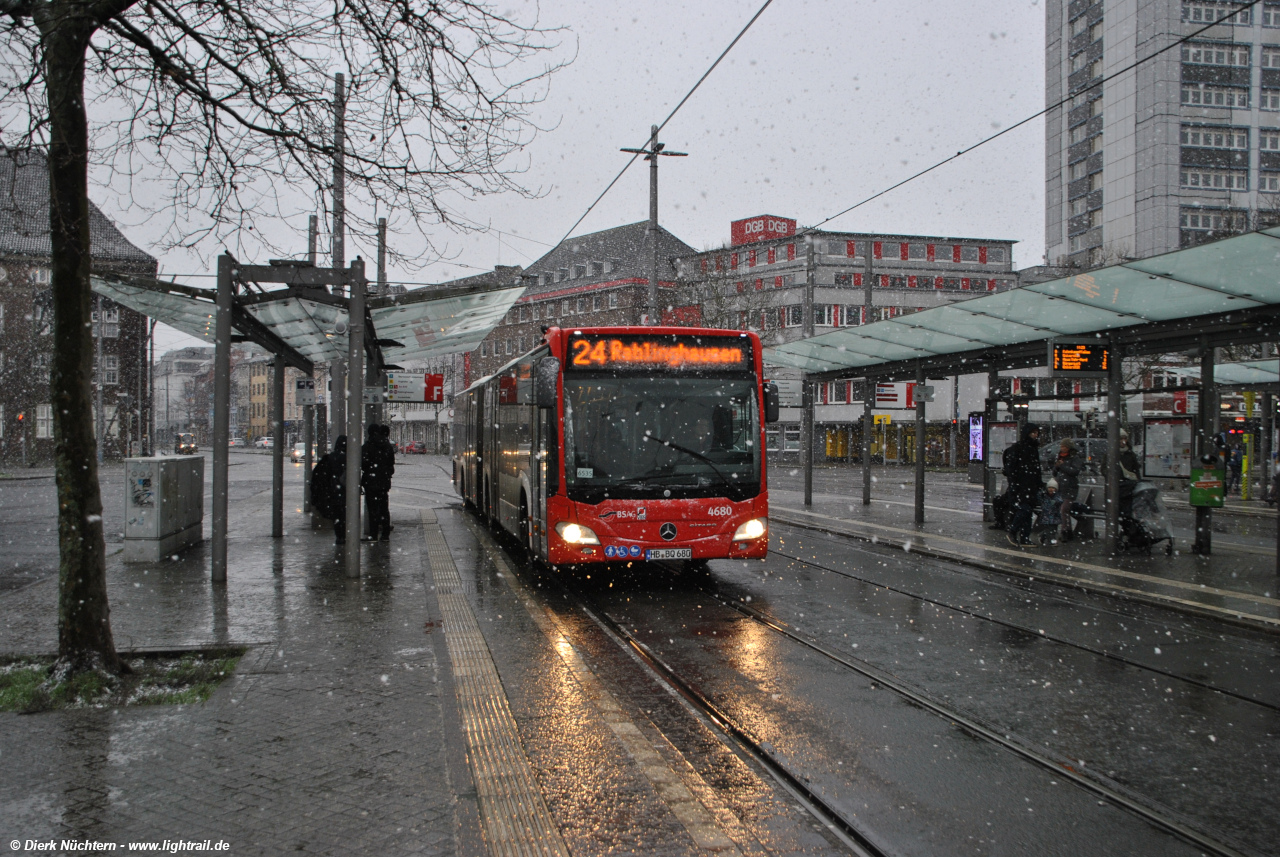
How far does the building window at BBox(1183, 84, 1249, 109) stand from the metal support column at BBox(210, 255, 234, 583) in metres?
70.5

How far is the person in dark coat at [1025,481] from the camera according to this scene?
1430 cm

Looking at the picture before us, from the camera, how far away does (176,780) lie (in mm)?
4410

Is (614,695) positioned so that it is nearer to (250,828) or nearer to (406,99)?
(250,828)

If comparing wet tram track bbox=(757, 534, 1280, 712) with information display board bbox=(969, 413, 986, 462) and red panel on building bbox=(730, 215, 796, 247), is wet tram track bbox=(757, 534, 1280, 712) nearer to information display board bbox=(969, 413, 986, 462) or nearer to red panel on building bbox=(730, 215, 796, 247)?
information display board bbox=(969, 413, 986, 462)

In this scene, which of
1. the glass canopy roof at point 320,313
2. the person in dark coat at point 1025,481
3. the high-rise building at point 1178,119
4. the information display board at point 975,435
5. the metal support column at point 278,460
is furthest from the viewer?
the high-rise building at point 1178,119

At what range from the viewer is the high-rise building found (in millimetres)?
63094

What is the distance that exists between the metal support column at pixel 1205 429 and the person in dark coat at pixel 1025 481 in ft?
6.92

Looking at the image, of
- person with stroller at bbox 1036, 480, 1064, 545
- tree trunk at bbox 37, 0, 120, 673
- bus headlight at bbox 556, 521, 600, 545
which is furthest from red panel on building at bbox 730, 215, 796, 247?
tree trunk at bbox 37, 0, 120, 673

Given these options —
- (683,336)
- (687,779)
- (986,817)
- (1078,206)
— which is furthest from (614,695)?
(1078,206)

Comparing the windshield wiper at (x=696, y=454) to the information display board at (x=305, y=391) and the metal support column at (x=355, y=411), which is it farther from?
the information display board at (x=305, y=391)

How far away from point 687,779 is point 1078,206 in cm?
7699

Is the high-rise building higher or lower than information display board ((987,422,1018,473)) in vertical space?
higher

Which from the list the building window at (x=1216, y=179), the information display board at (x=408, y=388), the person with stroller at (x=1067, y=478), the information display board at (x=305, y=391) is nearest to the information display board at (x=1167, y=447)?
the person with stroller at (x=1067, y=478)

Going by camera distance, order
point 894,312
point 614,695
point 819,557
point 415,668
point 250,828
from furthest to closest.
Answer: point 894,312
point 819,557
point 415,668
point 614,695
point 250,828
